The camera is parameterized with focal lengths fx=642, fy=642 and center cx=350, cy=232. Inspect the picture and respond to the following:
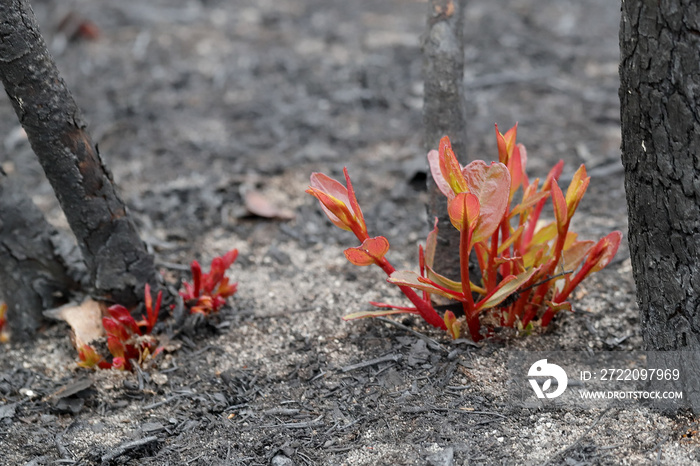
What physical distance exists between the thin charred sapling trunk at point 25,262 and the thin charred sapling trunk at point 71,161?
0.33 metres

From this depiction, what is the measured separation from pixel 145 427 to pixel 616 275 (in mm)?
2097

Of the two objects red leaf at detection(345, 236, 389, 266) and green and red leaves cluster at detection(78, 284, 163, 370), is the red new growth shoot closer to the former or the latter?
green and red leaves cluster at detection(78, 284, 163, 370)

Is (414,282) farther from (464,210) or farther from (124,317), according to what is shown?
(124,317)

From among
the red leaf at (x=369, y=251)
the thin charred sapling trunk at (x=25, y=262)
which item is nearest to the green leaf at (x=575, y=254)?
the red leaf at (x=369, y=251)

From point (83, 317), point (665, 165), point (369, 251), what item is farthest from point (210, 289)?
point (665, 165)

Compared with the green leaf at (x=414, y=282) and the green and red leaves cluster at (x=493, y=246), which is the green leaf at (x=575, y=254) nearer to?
the green and red leaves cluster at (x=493, y=246)

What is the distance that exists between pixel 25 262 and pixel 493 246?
197 centimetres

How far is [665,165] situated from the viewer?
1764mm

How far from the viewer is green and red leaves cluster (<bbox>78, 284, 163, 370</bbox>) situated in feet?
8.00

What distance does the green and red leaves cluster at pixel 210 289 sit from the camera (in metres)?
2.66

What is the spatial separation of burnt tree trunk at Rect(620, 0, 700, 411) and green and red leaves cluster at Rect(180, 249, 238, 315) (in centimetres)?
157

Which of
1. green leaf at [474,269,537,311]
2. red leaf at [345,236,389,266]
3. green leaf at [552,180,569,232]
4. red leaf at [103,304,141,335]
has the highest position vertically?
green leaf at [552,180,569,232]

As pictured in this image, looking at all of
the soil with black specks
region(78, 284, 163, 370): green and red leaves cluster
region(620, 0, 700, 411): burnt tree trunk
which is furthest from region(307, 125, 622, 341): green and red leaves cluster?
region(78, 284, 163, 370): green and red leaves cluster

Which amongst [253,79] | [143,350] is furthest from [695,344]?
[253,79]
